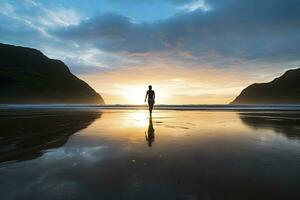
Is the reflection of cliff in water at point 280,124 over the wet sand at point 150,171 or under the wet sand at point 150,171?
over

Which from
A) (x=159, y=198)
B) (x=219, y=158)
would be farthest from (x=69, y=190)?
(x=219, y=158)

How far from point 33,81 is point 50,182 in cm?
19735

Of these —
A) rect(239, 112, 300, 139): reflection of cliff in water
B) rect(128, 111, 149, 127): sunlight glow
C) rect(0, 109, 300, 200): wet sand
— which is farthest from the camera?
rect(128, 111, 149, 127): sunlight glow

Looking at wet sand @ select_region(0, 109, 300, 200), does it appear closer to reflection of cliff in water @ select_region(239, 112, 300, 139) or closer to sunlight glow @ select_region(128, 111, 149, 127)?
reflection of cliff in water @ select_region(239, 112, 300, 139)

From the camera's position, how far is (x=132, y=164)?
5668 mm

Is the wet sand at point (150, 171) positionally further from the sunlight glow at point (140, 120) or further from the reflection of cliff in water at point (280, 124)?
the sunlight glow at point (140, 120)

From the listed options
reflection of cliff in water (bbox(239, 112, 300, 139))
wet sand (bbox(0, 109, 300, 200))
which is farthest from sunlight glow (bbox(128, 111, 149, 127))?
wet sand (bbox(0, 109, 300, 200))

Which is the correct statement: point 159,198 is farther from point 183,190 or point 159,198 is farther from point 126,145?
point 126,145

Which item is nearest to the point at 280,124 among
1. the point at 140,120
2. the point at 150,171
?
the point at 140,120

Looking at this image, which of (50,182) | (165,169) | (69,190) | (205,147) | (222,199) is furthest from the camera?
(205,147)

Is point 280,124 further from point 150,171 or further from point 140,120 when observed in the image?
point 150,171

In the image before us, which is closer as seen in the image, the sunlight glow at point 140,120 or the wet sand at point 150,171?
the wet sand at point 150,171

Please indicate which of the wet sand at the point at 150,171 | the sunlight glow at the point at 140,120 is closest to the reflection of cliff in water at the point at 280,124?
the wet sand at the point at 150,171

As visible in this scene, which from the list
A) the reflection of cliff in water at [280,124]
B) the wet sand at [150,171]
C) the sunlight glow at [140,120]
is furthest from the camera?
the sunlight glow at [140,120]
